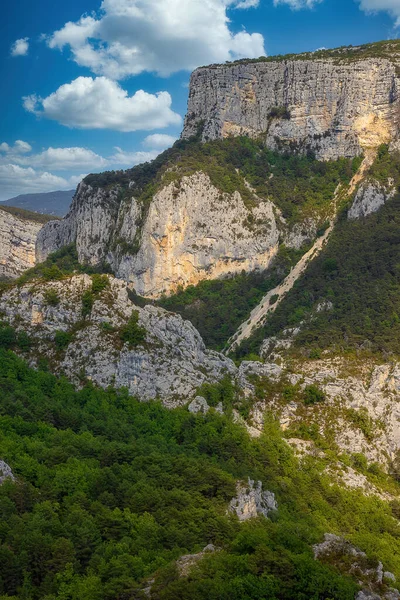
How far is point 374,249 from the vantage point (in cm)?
9250

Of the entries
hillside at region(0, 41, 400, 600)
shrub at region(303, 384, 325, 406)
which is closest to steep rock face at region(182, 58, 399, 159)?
hillside at region(0, 41, 400, 600)

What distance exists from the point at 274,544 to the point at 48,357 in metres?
34.8

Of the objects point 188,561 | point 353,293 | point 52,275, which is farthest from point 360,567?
point 353,293

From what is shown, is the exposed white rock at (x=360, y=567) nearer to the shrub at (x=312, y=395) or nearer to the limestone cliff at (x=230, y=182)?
the shrub at (x=312, y=395)

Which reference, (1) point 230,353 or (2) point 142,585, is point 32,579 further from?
(1) point 230,353

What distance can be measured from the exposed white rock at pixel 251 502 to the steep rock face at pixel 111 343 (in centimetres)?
1684

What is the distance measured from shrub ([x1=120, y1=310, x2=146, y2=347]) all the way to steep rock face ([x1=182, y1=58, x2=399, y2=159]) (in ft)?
230

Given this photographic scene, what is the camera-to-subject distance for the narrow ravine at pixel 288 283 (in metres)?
95.3

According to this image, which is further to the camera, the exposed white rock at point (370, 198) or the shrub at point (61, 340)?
the exposed white rock at point (370, 198)

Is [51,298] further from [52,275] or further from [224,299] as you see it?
[224,299]

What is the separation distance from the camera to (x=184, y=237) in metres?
110

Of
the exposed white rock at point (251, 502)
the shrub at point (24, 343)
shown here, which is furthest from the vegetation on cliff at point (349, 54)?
the exposed white rock at point (251, 502)

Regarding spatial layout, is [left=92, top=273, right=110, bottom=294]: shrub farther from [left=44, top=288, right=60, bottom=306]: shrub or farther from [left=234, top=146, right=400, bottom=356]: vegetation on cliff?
[left=234, top=146, right=400, bottom=356]: vegetation on cliff

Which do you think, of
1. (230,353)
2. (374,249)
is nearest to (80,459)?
(230,353)
